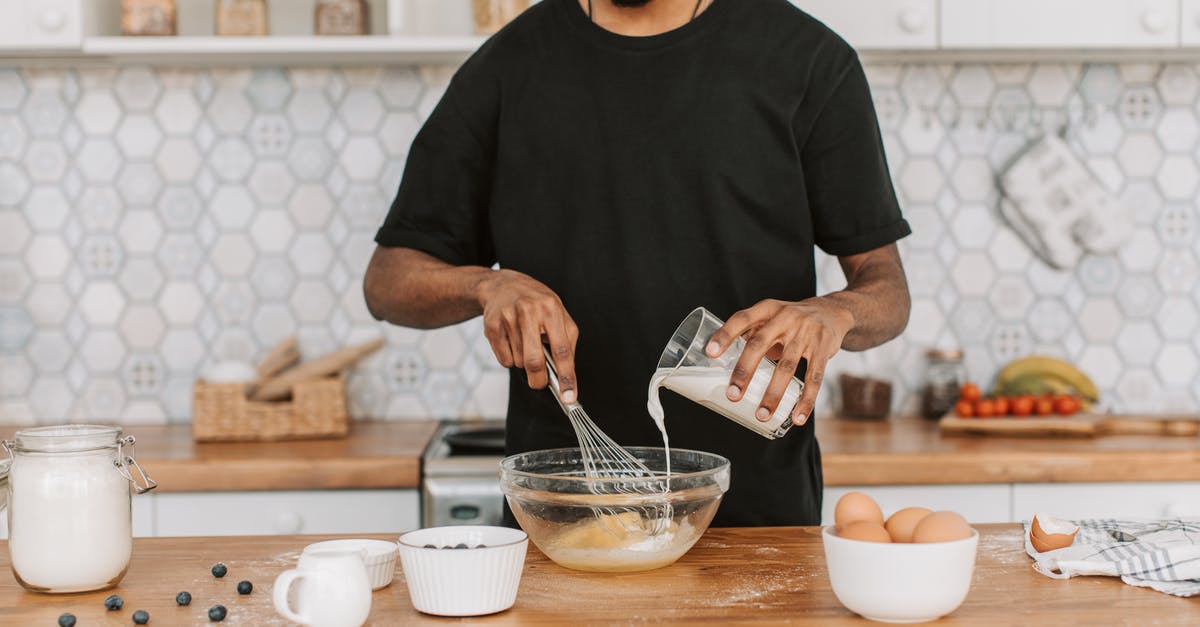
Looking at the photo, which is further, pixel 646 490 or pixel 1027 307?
pixel 1027 307

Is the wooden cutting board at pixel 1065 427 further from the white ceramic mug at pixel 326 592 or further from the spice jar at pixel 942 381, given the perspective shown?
the white ceramic mug at pixel 326 592

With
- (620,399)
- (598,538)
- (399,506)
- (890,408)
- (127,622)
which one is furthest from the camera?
(890,408)

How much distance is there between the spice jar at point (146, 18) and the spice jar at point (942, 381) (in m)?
1.87

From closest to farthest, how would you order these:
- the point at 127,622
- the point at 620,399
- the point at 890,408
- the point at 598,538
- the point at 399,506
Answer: the point at 127,622
the point at 598,538
the point at 620,399
the point at 399,506
the point at 890,408

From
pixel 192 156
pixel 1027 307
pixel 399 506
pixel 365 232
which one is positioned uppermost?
pixel 192 156

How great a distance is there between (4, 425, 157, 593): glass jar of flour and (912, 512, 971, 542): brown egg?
706 mm

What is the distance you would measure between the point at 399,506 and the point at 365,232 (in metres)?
0.82

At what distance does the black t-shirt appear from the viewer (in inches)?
59.9

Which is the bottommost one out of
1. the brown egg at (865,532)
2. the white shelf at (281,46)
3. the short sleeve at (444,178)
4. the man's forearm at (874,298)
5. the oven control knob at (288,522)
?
the oven control knob at (288,522)

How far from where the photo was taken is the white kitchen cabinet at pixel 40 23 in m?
2.30

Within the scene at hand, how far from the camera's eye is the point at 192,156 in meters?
2.68

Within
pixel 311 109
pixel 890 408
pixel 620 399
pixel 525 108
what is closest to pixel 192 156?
pixel 311 109

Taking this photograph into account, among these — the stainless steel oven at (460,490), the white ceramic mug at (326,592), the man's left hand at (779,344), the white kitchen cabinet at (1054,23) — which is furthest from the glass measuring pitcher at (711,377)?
the white kitchen cabinet at (1054,23)

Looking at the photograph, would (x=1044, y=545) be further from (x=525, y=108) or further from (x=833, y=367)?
(x=833, y=367)
